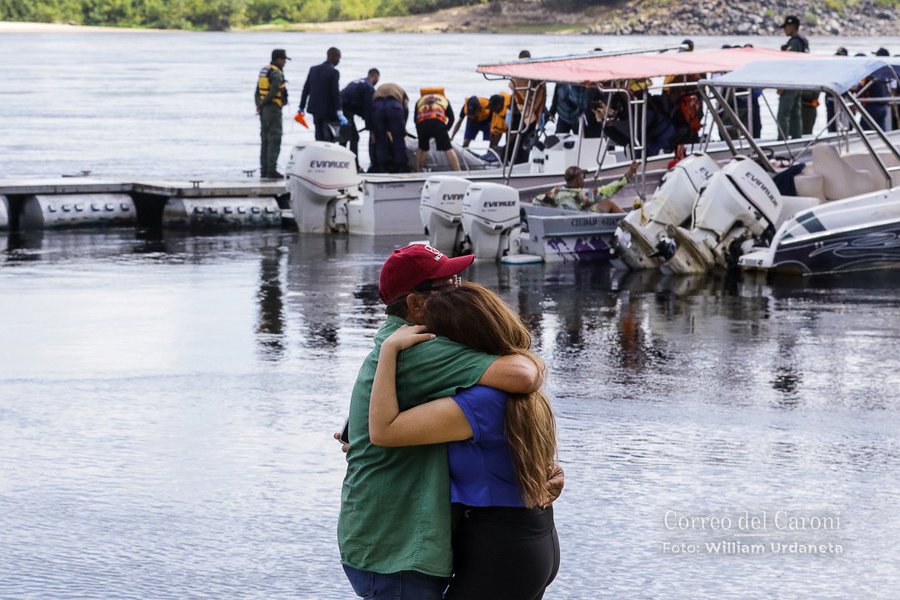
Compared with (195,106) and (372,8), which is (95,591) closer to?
(195,106)

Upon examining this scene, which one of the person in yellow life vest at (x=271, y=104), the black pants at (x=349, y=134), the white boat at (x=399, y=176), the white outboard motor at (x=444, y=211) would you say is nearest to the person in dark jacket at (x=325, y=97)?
the black pants at (x=349, y=134)

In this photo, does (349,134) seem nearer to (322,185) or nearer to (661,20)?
(322,185)

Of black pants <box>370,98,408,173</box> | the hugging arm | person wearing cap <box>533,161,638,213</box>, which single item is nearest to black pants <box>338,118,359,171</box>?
black pants <box>370,98,408,173</box>

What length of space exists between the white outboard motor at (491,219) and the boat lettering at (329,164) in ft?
10.1

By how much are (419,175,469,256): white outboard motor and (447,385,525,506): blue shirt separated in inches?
522

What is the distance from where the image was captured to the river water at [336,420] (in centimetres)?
634

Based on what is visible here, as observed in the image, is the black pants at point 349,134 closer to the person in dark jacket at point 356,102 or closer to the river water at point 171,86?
the person in dark jacket at point 356,102

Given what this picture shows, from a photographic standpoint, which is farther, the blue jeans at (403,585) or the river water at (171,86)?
the river water at (171,86)

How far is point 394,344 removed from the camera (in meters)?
3.80

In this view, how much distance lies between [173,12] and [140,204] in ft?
435

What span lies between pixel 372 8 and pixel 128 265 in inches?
5708

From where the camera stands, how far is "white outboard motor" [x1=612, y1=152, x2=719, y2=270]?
16.1 metres

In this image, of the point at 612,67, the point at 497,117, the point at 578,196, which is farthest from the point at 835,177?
the point at 497,117

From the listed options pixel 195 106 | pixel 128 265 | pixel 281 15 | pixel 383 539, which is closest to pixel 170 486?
pixel 383 539
